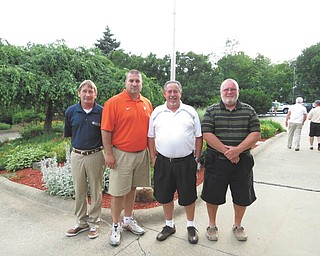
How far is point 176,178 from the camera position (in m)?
2.82

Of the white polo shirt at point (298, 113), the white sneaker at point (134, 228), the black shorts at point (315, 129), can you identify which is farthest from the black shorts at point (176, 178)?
the black shorts at point (315, 129)

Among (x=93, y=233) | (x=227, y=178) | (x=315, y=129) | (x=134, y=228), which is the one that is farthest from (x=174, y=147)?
(x=315, y=129)

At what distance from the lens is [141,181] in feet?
9.67

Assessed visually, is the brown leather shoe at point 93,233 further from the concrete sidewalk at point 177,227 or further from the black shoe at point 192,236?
the black shoe at point 192,236

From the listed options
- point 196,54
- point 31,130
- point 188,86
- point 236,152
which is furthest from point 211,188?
point 196,54

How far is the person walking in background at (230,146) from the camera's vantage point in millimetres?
2645

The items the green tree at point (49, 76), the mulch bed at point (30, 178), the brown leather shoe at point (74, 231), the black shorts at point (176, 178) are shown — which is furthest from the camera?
the green tree at point (49, 76)

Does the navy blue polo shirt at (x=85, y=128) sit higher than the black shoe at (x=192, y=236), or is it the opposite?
the navy blue polo shirt at (x=85, y=128)

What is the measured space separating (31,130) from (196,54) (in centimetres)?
1764

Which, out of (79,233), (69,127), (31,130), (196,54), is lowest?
(79,233)

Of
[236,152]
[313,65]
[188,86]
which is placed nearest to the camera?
[236,152]

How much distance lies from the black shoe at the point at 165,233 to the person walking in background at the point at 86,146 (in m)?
0.78

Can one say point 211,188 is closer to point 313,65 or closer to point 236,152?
point 236,152

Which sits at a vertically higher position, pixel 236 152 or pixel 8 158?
pixel 236 152
